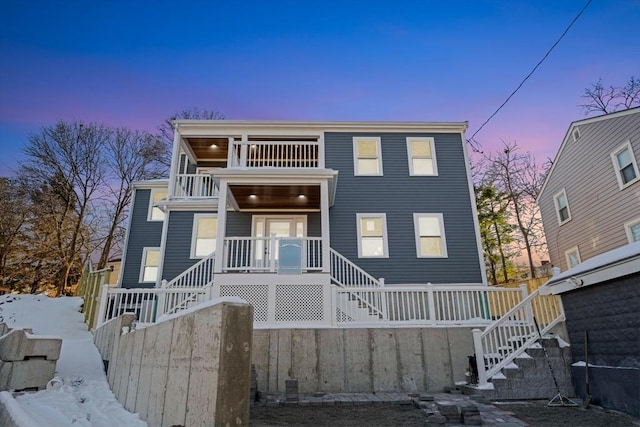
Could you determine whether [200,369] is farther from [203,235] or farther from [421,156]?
[421,156]

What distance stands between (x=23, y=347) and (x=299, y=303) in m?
4.77

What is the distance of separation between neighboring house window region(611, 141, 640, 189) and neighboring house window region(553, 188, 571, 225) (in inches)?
114

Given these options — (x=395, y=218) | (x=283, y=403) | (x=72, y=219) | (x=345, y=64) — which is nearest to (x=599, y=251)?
(x=395, y=218)

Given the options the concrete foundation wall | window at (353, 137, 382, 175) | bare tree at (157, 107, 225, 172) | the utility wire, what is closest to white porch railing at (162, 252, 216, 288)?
the concrete foundation wall

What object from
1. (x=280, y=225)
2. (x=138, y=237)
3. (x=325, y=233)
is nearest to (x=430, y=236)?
(x=325, y=233)

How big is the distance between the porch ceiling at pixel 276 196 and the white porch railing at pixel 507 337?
545cm

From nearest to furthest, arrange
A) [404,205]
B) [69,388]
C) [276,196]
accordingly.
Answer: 1. [69,388]
2. [276,196]
3. [404,205]

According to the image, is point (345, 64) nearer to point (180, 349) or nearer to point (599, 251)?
point (599, 251)

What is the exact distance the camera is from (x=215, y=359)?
2521 millimetres

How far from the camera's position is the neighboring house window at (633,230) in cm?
1066

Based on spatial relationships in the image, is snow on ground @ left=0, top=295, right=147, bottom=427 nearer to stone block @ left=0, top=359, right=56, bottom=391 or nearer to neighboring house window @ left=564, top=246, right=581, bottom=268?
stone block @ left=0, top=359, right=56, bottom=391

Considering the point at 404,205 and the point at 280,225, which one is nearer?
the point at 280,225

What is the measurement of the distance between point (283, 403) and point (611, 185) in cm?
1280

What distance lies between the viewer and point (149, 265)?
13.3 m
